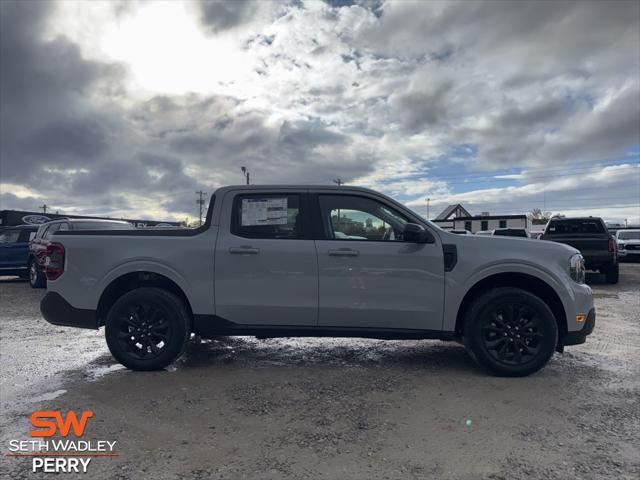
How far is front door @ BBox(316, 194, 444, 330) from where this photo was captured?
428 cm

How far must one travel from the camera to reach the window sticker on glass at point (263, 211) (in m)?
4.48

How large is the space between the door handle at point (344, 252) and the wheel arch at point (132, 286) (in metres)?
1.58

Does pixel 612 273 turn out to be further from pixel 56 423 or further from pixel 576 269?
pixel 56 423

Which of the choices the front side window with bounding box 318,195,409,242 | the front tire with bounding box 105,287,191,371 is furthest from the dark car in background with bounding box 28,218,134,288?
the front side window with bounding box 318,195,409,242

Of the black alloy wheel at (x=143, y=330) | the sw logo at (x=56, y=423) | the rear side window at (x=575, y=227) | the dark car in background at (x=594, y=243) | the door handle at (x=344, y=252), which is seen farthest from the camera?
the rear side window at (x=575, y=227)

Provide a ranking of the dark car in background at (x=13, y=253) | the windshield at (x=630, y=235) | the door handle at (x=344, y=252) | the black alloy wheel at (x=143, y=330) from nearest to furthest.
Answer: the door handle at (x=344, y=252)
the black alloy wheel at (x=143, y=330)
the dark car in background at (x=13, y=253)
the windshield at (x=630, y=235)

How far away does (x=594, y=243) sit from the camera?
11.6 metres

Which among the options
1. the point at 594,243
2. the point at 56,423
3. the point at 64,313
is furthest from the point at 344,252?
the point at 594,243

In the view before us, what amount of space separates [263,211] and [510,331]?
273 cm

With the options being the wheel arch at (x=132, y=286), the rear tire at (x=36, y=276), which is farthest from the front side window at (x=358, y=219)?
the rear tire at (x=36, y=276)

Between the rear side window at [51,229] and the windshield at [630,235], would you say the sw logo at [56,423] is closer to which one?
the rear side window at [51,229]

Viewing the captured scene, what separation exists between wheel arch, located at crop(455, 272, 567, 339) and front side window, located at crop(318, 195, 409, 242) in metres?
0.94

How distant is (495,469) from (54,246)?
4.40m

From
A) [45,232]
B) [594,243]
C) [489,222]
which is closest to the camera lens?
[45,232]
